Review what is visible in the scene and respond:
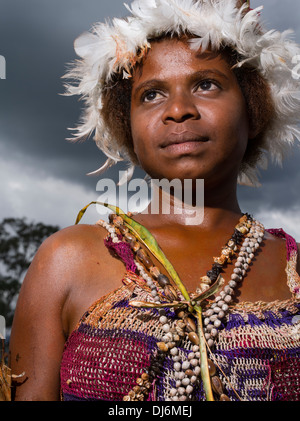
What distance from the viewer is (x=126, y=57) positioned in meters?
2.67

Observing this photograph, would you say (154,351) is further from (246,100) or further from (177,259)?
(246,100)

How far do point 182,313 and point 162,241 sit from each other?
19.1 inches

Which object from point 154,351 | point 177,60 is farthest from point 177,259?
point 177,60

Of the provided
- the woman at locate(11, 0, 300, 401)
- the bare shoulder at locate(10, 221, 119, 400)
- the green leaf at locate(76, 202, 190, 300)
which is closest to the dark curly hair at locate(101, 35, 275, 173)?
the woman at locate(11, 0, 300, 401)

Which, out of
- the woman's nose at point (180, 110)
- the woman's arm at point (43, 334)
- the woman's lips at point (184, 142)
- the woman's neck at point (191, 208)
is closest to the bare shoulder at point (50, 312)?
the woman's arm at point (43, 334)

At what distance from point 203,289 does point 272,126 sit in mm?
1281

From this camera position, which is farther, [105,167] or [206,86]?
[105,167]

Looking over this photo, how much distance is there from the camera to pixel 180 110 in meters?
2.40

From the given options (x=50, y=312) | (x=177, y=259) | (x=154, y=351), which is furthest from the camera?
(x=177, y=259)

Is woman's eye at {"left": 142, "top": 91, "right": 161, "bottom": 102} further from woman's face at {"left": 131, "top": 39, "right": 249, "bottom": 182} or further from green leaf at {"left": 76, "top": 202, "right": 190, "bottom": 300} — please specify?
green leaf at {"left": 76, "top": 202, "right": 190, "bottom": 300}

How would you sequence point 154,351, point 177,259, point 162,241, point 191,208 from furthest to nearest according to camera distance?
1. point 191,208
2. point 162,241
3. point 177,259
4. point 154,351

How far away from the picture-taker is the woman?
2127 millimetres
